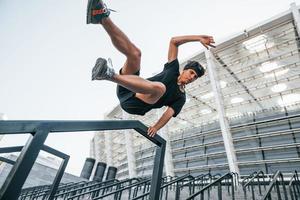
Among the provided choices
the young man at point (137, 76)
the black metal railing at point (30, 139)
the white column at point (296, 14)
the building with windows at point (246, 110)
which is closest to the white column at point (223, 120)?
the building with windows at point (246, 110)

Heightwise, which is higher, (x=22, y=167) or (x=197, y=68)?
(x=197, y=68)

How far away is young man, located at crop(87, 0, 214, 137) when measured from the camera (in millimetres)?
1531

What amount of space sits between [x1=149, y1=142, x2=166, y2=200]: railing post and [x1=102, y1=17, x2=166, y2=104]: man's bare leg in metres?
0.45

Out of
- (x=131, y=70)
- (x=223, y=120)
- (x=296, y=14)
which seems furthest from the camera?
(x=223, y=120)

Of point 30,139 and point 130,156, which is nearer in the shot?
point 30,139

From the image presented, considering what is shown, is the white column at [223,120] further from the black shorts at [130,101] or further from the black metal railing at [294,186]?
the black shorts at [130,101]

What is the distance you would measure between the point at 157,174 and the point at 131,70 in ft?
3.04

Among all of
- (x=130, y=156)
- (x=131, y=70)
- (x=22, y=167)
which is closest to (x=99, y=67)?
(x=131, y=70)

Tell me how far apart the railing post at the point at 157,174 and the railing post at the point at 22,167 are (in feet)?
3.15

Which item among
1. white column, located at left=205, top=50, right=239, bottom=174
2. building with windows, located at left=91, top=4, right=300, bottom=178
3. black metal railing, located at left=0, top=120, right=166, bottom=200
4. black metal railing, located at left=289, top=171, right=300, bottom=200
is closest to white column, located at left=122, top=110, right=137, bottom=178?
building with windows, located at left=91, top=4, right=300, bottom=178

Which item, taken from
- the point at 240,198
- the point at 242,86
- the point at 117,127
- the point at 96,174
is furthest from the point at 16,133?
the point at 242,86

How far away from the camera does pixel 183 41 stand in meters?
2.15

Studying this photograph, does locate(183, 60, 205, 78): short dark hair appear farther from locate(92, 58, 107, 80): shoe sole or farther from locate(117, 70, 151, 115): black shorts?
locate(92, 58, 107, 80): shoe sole

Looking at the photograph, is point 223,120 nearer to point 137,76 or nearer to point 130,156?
point 130,156
